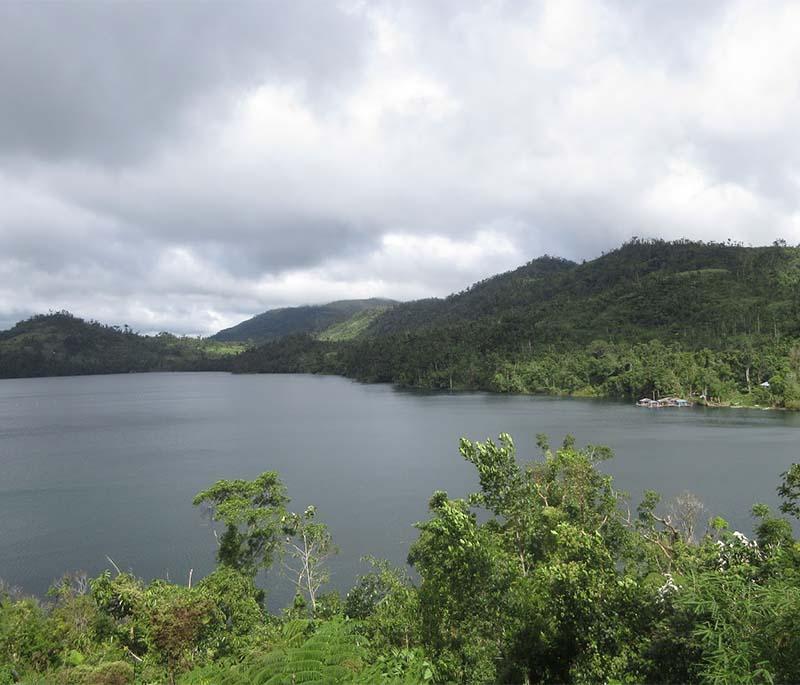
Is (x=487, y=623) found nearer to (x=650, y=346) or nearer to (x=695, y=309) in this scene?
(x=650, y=346)

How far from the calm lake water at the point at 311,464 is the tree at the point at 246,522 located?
506 centimetres

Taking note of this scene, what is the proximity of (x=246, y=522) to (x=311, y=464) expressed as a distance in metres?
34.6

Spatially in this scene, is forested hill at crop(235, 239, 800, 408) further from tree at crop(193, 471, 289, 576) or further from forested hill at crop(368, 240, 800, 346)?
tree at crop(193, 471, 289, 576)

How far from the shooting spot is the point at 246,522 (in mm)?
25062

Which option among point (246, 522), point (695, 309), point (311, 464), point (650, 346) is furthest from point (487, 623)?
point (695, 309)

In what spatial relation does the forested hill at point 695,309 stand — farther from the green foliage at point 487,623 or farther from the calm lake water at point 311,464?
the green foliage at point 487,623

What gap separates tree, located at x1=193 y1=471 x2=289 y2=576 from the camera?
24.5m

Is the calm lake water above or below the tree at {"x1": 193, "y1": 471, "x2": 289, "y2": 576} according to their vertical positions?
below

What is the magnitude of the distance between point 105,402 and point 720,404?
144185mm

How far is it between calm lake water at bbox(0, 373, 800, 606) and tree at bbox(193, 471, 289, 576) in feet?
16.6

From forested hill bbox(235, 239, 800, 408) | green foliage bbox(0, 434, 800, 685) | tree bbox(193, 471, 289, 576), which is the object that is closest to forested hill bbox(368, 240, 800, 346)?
forested hill bbox(235, 239, 800, 408)

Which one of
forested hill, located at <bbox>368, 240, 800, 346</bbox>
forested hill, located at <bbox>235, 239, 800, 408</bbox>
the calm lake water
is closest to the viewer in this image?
the calm lake water

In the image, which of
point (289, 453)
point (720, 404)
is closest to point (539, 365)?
point (720, 404)

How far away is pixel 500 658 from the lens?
40.1 feet
